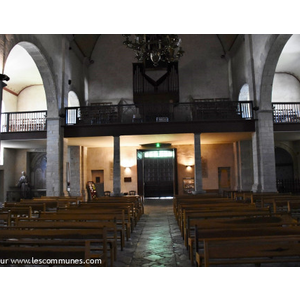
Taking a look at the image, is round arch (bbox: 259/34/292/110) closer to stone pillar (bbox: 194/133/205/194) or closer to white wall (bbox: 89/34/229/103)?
stone pillar (bbox: 194/133/205/194)

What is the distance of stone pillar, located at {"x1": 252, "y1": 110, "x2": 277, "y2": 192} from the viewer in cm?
1205

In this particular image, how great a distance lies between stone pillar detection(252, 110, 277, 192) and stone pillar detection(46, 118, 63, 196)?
28.6 feet

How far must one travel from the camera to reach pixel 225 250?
2.90 m

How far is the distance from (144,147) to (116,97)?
3817 millimetres

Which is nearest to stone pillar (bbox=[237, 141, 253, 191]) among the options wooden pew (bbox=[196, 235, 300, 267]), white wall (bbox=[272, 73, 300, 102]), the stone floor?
white wall (bbox=[272, 73, 300, 102])

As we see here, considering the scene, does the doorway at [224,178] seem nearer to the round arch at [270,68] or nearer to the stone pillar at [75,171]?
the round arch at [270,68]

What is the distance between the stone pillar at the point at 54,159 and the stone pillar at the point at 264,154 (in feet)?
28.6

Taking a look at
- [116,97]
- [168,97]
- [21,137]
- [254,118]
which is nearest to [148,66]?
[168,97]

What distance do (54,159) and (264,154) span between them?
9.22 meters

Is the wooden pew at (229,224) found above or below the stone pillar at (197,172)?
below

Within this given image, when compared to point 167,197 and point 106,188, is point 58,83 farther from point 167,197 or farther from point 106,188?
point 167,197

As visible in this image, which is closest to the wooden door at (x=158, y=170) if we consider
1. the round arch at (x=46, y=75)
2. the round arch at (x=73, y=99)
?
the round arch at (x=73, y=99)

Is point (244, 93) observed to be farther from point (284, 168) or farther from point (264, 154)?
point (284, 168)

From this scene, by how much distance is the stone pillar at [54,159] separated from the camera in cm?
1266
